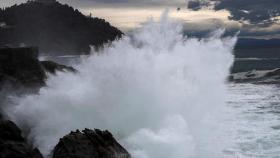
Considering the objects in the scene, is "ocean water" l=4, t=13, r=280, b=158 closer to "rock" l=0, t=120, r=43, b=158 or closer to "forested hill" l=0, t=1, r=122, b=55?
"rock" l=0, t=120, r=43, b=158

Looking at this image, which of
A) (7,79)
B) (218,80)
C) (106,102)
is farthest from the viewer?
(218,80)

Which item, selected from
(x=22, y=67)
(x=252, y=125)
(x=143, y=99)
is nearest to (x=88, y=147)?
(x=143, y=99)

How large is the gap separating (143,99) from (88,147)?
5979 mm

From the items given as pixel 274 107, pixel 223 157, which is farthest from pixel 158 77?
pixel 274 107

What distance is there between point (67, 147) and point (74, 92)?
18.1 ft

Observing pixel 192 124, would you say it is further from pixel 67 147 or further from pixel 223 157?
pixel 67 147

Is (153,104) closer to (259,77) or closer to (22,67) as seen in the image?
(22,67)

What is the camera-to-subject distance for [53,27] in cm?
14850

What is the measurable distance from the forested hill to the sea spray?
105m

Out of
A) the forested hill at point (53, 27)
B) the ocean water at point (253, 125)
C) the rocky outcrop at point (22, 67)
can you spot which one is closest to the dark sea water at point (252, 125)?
the ocean water at point (253, 125)

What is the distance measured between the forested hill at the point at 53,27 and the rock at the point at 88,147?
112 m

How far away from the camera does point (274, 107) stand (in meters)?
35.2

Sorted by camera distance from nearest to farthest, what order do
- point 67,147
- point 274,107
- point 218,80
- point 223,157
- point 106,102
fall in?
point 67,147 < point 223,157 < point 106,102 < point 218,80 < point 274,107

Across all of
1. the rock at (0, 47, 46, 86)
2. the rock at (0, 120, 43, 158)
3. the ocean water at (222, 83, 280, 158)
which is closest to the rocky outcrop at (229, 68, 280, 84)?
the ocean water at (222, 83, 280, 158)
